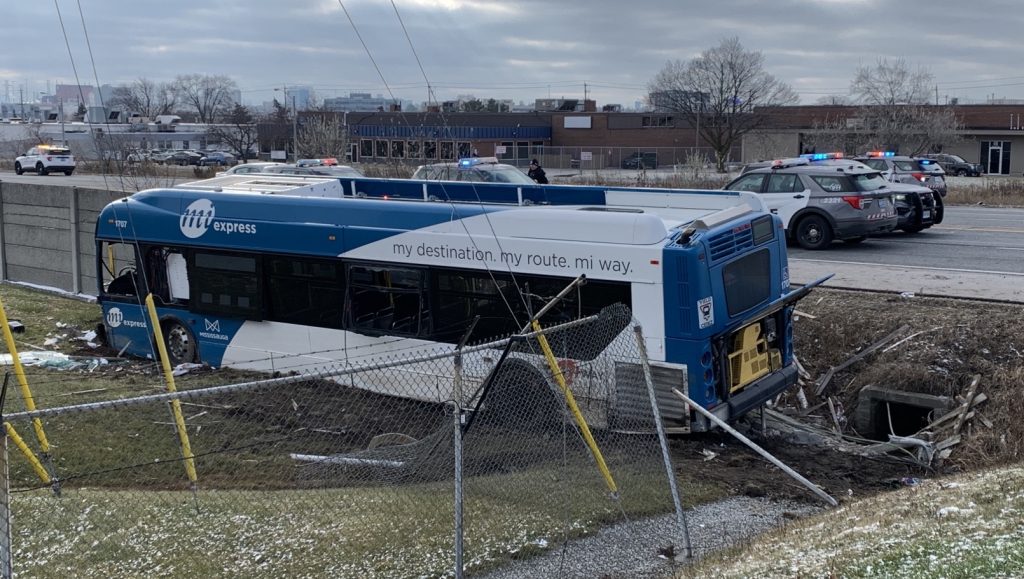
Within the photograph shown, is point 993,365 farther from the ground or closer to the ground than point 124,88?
closer to the ground

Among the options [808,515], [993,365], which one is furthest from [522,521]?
[993,365]

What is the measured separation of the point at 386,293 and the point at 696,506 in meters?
4.71

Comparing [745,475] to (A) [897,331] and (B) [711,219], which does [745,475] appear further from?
(A) [897,331]

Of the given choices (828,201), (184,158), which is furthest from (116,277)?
(184,158)

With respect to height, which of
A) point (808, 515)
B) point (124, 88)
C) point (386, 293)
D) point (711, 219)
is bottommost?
point (808, 515)

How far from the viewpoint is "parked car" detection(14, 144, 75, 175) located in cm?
5909

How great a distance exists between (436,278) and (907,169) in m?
25.7

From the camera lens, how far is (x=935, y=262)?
1872cm

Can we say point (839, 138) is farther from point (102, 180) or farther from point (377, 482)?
point (377, 482)

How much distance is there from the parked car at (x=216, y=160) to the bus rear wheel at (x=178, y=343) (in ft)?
157

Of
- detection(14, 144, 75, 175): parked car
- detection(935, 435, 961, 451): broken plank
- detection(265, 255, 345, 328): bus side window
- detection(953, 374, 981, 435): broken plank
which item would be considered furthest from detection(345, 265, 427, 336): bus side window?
detection(14, 144, 75, 175): parked car

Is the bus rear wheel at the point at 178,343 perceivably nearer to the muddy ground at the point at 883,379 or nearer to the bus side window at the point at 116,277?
the bus side window at the point at 116,277

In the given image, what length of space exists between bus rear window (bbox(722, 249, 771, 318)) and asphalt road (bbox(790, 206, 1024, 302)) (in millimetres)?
5447

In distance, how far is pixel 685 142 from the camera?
2911 inches
